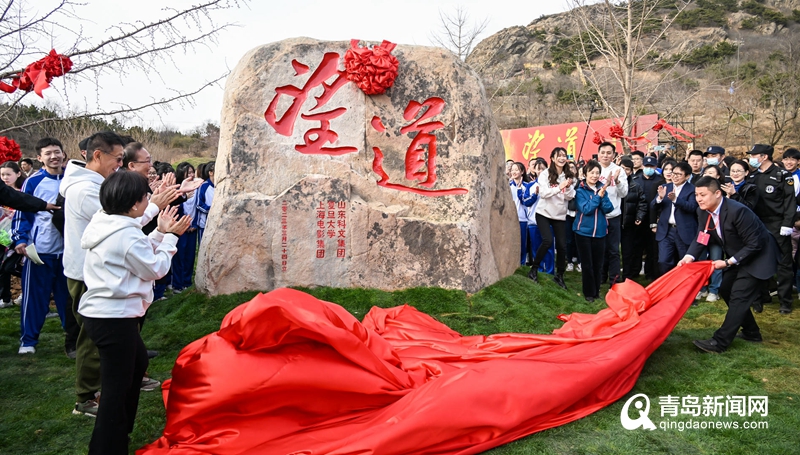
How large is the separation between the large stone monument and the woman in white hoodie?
8.51ft

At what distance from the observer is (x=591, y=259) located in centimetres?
555

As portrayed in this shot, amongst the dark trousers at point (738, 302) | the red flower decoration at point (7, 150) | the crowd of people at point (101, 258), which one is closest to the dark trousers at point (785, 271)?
the dark trousers at point (738, 302)

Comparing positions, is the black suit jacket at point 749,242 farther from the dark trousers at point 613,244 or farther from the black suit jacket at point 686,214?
the dark trousers at point 613,244

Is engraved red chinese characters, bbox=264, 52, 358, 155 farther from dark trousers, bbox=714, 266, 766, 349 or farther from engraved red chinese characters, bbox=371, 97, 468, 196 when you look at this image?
dark trousers, bbox=714, 266, 766, 349

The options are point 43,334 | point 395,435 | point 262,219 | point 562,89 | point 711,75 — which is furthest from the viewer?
point 562,89

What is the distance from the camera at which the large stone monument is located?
5.04 m

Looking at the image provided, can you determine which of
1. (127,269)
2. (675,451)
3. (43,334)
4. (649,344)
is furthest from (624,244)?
(43,334)

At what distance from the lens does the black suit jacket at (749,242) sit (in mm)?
3895

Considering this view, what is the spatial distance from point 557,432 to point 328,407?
47.5 inches

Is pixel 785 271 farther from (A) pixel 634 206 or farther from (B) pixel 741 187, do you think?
(A) pixel 634 206

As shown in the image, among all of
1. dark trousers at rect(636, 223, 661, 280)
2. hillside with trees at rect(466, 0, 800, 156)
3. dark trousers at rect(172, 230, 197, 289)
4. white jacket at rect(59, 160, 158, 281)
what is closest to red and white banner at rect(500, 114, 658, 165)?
hillside with trees at rect(466, 0, 800, 156)

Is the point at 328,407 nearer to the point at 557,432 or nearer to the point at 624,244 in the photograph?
the point at 557,432

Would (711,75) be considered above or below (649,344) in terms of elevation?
above

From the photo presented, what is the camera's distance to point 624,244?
21.8ft
